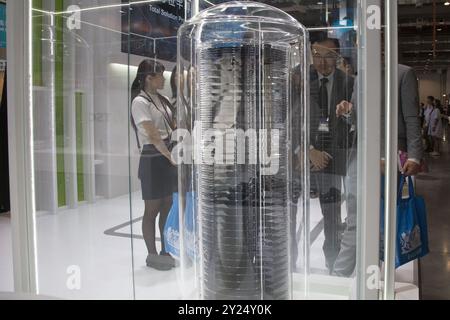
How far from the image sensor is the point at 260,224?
Result: 1243 mm

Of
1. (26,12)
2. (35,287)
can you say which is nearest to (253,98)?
(26,12)

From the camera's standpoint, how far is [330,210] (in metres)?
1.57

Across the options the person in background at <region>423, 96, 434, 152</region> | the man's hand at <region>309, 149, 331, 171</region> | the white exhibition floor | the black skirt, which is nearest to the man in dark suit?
the man's hand at <region>309, 149, 331, 171</region>

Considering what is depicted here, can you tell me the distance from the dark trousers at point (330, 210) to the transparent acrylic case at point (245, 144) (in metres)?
0.23

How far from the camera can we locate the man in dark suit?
139 cm

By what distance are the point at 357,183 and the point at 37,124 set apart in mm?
1094

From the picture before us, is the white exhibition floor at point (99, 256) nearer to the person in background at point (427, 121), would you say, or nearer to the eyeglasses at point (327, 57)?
the eyeglasses at point (327, 57)

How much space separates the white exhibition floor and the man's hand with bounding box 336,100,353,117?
0.45 m

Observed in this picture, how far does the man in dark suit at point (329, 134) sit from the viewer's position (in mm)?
1392

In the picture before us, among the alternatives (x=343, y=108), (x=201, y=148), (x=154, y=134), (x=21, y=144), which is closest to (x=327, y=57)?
(x=343, y=108)

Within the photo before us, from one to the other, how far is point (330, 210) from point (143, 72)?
0.91 metres

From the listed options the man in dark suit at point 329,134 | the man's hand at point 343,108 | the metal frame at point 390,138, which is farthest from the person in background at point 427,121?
the metal frame at point 390,138

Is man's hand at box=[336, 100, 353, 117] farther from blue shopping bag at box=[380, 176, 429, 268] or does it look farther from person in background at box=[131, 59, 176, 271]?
blue shopping bag at box=[380, 176, 429, 268]
